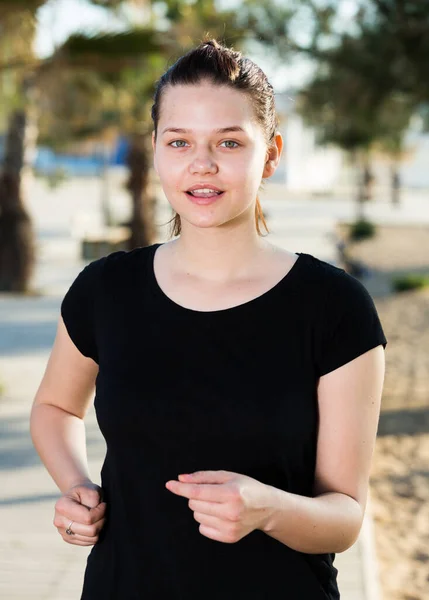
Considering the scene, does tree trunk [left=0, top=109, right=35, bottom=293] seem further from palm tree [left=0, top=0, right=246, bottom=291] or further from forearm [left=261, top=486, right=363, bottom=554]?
forearm [left=261, top=486, right=363, bottom=554]

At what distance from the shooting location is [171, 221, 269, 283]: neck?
1815 millimetres

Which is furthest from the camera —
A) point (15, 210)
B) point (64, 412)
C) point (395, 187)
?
point (395, 187)

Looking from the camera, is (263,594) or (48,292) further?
(48,292)

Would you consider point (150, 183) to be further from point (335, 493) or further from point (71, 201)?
point (71, 201)

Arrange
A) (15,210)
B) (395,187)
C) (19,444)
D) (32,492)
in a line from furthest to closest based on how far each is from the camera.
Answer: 1. (395,187)
2. (15,210)
3. (19,444)
4. (32,492)

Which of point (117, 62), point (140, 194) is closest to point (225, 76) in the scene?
point (117, 62)

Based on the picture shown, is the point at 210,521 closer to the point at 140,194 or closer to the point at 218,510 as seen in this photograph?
the point at 218,510

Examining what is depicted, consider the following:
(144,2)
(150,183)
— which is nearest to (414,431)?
(144,2)

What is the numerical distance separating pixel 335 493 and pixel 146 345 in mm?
416

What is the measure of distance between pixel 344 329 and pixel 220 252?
29cm

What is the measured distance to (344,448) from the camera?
1.67 m

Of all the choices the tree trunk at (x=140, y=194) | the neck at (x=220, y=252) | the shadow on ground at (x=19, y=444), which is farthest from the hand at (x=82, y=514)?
the tree trunk at (x=140, y=194)

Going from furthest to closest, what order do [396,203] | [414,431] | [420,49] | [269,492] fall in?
[396,203] < [420,49] < [414,431] < [269,492]

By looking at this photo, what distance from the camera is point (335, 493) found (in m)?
1.67
